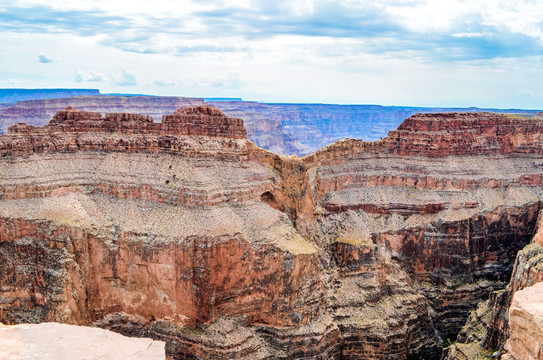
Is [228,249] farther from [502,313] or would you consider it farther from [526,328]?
[526,328]

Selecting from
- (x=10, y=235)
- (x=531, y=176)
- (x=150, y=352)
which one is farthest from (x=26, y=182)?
(x=531, y=176)

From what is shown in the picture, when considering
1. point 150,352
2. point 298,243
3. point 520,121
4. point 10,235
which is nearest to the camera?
point 150,352

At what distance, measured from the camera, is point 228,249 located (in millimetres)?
46531

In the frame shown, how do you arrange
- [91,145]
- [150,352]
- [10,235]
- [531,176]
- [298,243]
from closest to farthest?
[150,352], [10,235], [298,243], [91,145], [531,176]

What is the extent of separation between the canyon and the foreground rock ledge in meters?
28.8

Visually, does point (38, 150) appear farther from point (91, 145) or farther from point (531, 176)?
point (531, 176)

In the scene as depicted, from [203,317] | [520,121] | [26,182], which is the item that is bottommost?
[203,317]

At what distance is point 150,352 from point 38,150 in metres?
42.4

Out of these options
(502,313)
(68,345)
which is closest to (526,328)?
(68,345)

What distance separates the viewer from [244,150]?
5581cm

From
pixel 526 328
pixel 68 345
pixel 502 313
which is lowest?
pixel 502 313

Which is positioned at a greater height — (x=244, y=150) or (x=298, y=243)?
(x=244, y=150)

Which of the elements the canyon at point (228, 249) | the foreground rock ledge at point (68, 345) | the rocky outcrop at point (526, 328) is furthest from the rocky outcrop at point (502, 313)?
the foreground rock ledge at point (68, 345)

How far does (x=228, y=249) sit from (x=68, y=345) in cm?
3112
